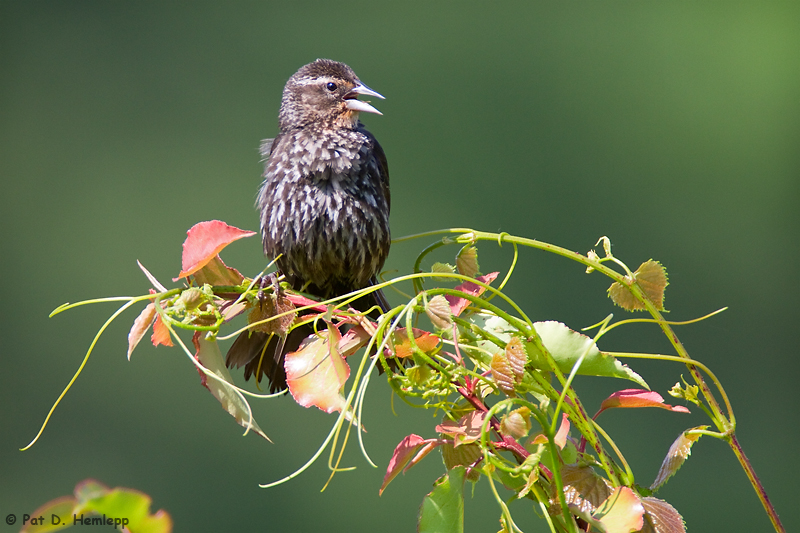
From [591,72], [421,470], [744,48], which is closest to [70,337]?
[421,470]

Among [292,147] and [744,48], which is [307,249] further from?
[744,48]

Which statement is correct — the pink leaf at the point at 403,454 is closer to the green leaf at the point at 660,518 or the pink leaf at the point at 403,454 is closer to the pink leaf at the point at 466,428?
the pink leaf at the point at 466,428

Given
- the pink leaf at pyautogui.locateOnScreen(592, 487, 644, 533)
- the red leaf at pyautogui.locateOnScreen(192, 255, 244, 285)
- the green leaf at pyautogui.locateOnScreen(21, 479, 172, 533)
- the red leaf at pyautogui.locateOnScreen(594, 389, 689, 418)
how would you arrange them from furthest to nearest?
the red leaf at pyautogui.locateOnScreen(192, 255, 244, 285) < the red leaf at pyautogui.locateOnScreen(594, 389, 689, 418) < the pink leaf at pyautogui.locateOnScreen(592, 487, 644, 533) < the green leaf at pyautogui.locateOnScreen(21, 479, 172, 533)

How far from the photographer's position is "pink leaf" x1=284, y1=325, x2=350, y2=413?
0.68 m

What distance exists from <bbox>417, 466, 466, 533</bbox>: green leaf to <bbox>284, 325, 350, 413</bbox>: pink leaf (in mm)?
120

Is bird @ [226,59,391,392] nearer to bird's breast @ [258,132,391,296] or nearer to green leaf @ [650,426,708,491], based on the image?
bird's breast @ [258,132,391,296]

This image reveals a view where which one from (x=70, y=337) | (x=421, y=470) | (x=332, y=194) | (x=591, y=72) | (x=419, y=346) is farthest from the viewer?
(x=591, y=72)

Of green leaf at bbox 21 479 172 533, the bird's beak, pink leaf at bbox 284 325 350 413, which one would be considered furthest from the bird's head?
Answer: green leaf at bbox 21 479 172 533

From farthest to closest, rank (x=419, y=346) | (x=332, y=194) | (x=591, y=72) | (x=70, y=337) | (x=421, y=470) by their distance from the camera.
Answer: (x=591, y=72) < (x=70, y=337) < (x=421, y=470) < (x=332, y=194) < (x=419, y=346)

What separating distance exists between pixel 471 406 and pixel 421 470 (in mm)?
2934

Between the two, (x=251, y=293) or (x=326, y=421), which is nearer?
(x=251, y=293)

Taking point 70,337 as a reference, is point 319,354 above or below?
above

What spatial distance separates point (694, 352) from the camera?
3.86 m

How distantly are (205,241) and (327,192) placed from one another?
3.52ft
